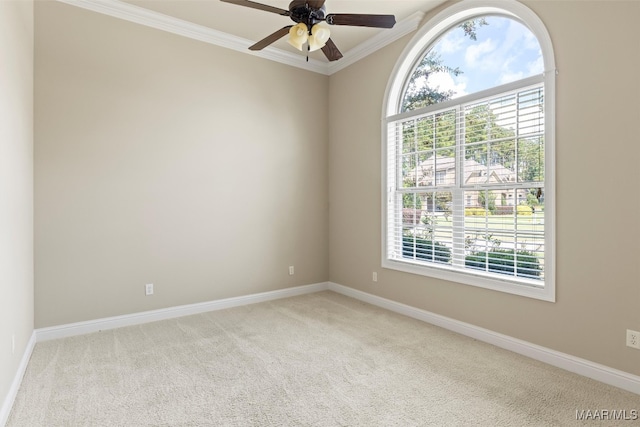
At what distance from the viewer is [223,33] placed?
3852mm

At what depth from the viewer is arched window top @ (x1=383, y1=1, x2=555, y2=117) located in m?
2.76

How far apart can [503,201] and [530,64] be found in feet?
3.79

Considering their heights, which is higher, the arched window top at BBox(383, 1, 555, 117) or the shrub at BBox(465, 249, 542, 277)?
the arched window top at BBox(383, 1, 555, 117)

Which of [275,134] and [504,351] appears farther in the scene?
[275,134]

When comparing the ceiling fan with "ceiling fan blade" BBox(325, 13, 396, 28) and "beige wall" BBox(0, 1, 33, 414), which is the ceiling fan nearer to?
"ceiling fan blade" BBox(325, 13, 396, 28)

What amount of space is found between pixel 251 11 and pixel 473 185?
2.73 meters

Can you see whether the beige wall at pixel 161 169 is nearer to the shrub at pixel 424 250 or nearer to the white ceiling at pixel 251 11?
the white ceiling at pixel 251 11

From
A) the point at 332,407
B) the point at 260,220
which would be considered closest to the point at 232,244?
the point at 260,220

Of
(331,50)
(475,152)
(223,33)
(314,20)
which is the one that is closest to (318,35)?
(314,20)

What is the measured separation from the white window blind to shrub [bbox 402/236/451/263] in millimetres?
11

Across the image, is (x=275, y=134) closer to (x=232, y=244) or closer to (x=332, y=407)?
(x=232, y=244)

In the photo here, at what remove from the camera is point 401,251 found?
392cm

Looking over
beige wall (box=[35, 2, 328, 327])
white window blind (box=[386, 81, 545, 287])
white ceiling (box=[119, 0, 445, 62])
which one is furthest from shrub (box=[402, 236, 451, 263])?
white ceiling (box=[119, 0, 445, 62])

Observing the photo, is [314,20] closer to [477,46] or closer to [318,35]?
[318,35]
